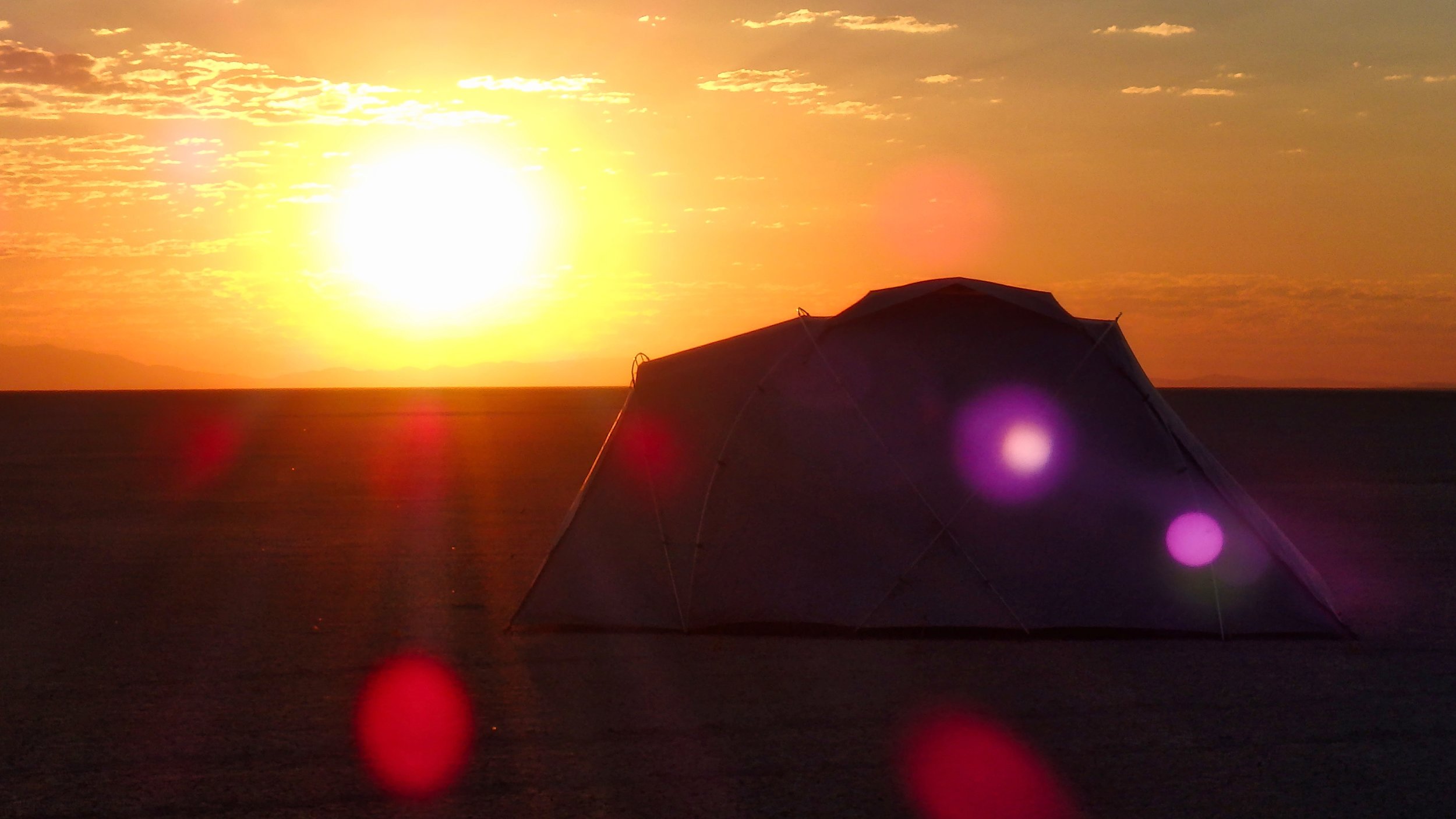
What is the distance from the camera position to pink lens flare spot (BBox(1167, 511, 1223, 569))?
866 cm

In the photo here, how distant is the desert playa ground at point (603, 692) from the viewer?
5598 mm

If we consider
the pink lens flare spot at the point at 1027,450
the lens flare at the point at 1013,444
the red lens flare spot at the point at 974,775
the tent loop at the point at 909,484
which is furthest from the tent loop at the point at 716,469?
the red lens flare spot at the point at 974,775

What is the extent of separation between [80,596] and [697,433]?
5364mm

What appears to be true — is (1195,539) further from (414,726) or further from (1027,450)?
(414,726)

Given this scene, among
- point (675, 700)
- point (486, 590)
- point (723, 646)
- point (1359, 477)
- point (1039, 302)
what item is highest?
point (1039, 302)

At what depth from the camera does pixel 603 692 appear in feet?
24.1

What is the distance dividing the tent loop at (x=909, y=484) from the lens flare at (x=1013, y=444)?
34cm

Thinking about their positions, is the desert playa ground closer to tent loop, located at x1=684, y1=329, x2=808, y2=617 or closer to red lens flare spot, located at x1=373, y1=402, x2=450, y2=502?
tent loop, located at x1=684, y1=329, x2=808, y2=617

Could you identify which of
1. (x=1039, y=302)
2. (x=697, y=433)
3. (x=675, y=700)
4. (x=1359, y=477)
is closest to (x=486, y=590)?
(x=697, y=433)

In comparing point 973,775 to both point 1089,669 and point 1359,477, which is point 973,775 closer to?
point 1089,669

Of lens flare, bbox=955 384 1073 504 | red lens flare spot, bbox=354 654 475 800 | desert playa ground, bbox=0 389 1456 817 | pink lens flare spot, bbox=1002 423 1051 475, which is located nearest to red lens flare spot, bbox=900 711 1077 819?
desert playa ground, bbox=0 389 1456 817

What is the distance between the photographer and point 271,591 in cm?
1067

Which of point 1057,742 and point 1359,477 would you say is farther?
point 1359,477

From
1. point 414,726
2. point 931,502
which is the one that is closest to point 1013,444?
point 931,502
